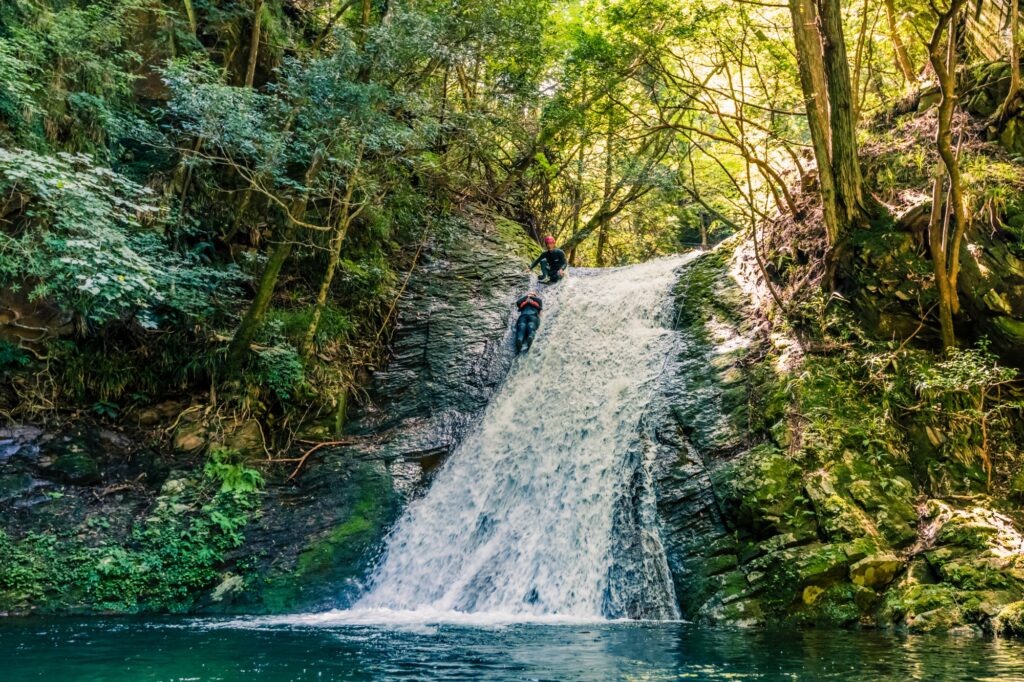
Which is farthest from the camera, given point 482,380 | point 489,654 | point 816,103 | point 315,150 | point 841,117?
point 482,380

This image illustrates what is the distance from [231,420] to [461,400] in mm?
3520

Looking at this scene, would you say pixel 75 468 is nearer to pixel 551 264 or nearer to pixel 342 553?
pixel 342 553

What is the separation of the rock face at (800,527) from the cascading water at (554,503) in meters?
0.48

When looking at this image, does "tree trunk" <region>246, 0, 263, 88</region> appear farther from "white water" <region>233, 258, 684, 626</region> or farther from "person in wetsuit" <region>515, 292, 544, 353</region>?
"white water" <region>233, 258, 684, 626</region>

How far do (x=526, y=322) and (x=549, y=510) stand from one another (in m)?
4.29

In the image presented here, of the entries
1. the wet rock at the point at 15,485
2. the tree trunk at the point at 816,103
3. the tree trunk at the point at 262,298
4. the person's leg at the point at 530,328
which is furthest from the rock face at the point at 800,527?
the wet rock at the point at 15,485

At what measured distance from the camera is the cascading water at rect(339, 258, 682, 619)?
23.3 ft

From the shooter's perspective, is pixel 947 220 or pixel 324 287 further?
pixel 324 287

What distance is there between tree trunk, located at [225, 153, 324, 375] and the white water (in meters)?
3.44

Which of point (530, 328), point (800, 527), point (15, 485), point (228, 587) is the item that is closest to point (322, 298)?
point (530, 328)

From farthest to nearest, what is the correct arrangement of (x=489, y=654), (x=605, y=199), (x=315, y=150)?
1. (x=605, y=199)
2. (x=315, y=150)
3. (x=489, y=654)

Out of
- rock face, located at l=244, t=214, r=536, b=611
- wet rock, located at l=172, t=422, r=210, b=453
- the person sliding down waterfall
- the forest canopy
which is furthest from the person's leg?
wet rock, located at l=172, t=422, r=210, b=453

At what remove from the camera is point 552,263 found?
1373 centimetres

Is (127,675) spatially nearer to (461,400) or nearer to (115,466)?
(115,466)
